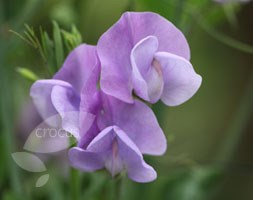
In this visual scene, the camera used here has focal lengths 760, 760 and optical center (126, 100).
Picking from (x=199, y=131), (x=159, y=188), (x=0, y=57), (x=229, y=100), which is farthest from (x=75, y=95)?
(x=229, y=100)

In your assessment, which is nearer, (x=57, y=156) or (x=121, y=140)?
(x=121, y=140)

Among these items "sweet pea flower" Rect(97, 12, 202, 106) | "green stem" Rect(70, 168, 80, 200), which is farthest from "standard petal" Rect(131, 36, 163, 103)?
"green stem" Rect(70, 168, 80, 200)

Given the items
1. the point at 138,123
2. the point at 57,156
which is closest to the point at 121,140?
the point at 138,123

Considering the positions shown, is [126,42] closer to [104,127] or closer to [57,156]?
[104,127]

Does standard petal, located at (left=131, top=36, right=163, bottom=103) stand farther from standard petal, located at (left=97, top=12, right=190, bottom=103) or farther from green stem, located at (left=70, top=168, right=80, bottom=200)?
green stem, located at (left=70, top=168, right=80, bottom=200)

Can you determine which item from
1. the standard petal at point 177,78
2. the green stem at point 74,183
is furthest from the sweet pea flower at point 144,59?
the green stem at point 74,183

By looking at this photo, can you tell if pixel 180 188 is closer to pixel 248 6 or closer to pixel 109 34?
pixel 109 34
